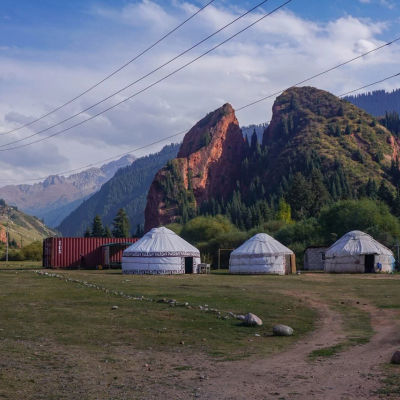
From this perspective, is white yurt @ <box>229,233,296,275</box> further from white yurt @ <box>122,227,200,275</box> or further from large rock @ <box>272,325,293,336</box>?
large rock @ <box>272,325,293,336</box>

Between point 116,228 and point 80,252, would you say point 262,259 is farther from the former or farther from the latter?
point 116,228

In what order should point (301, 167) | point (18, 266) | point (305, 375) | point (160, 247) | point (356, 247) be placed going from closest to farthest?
1. point (305, 375)
2. point (160, 247)
3. point (356, 247)
4. point (18, 266)
5. point (301, 167)

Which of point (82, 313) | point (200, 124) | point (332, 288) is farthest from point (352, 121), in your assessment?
point (82, 313)

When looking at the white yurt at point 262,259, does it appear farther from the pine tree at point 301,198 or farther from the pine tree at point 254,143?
the pine tree at point 254,143

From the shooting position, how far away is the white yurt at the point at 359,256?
49.0m

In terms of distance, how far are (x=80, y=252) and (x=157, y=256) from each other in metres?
14.6

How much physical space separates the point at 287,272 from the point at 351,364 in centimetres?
3806

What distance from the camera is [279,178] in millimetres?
146250

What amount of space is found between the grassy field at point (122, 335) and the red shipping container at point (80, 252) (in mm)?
33118

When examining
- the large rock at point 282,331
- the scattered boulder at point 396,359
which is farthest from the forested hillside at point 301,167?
the scattered boulder at point 396,359

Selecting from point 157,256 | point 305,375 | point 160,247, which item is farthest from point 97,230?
point 305,375

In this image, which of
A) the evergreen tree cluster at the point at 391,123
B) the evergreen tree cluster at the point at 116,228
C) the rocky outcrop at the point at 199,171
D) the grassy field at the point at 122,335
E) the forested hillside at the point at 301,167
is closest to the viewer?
the grassy field at the point at 122,335

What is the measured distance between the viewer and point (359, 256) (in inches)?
1930

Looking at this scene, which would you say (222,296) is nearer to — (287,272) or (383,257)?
(287,272)
